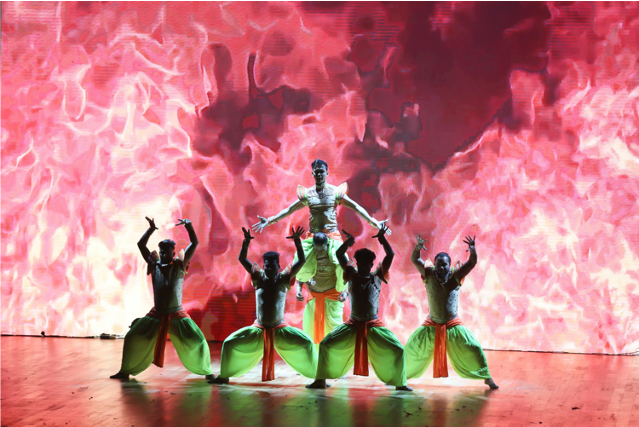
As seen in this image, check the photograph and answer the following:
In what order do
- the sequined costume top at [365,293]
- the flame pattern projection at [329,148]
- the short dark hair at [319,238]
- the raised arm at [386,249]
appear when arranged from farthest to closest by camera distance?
1. the flame pattern projection at [329,148]
2. the short dark hair at [319,238]
3. the sequined costume top at [365,293]
4. the raised arm at [386,249]

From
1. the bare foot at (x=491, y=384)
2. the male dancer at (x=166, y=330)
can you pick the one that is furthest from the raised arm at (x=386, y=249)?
the male dancer at (x=166, y=330)

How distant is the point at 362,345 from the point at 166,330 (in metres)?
1.44

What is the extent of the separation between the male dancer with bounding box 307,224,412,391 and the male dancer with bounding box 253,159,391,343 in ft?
2.03

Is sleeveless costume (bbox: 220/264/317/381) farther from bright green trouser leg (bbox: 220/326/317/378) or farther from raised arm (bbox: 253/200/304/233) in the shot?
raised arm (bbox: 253/200/304/233)

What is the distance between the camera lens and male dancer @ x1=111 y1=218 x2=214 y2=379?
5.07 m

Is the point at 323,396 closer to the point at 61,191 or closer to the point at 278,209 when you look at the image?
the point at 278,209

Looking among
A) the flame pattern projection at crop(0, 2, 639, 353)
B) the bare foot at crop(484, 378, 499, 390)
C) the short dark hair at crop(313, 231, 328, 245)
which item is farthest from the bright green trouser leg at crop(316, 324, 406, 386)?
the flame pattern projection at crop(0, 2, 639, 353)

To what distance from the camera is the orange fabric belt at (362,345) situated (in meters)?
4.82

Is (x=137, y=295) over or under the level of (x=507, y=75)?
under

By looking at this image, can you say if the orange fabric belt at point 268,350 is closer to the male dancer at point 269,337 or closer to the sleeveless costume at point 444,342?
the male dancer at point 269,337

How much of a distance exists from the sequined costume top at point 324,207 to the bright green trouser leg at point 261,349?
1.06 metres

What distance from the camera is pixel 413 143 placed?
6.44 m

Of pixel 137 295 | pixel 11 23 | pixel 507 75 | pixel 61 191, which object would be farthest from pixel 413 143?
pixel 11 23

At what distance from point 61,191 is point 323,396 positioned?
3.72 meters
